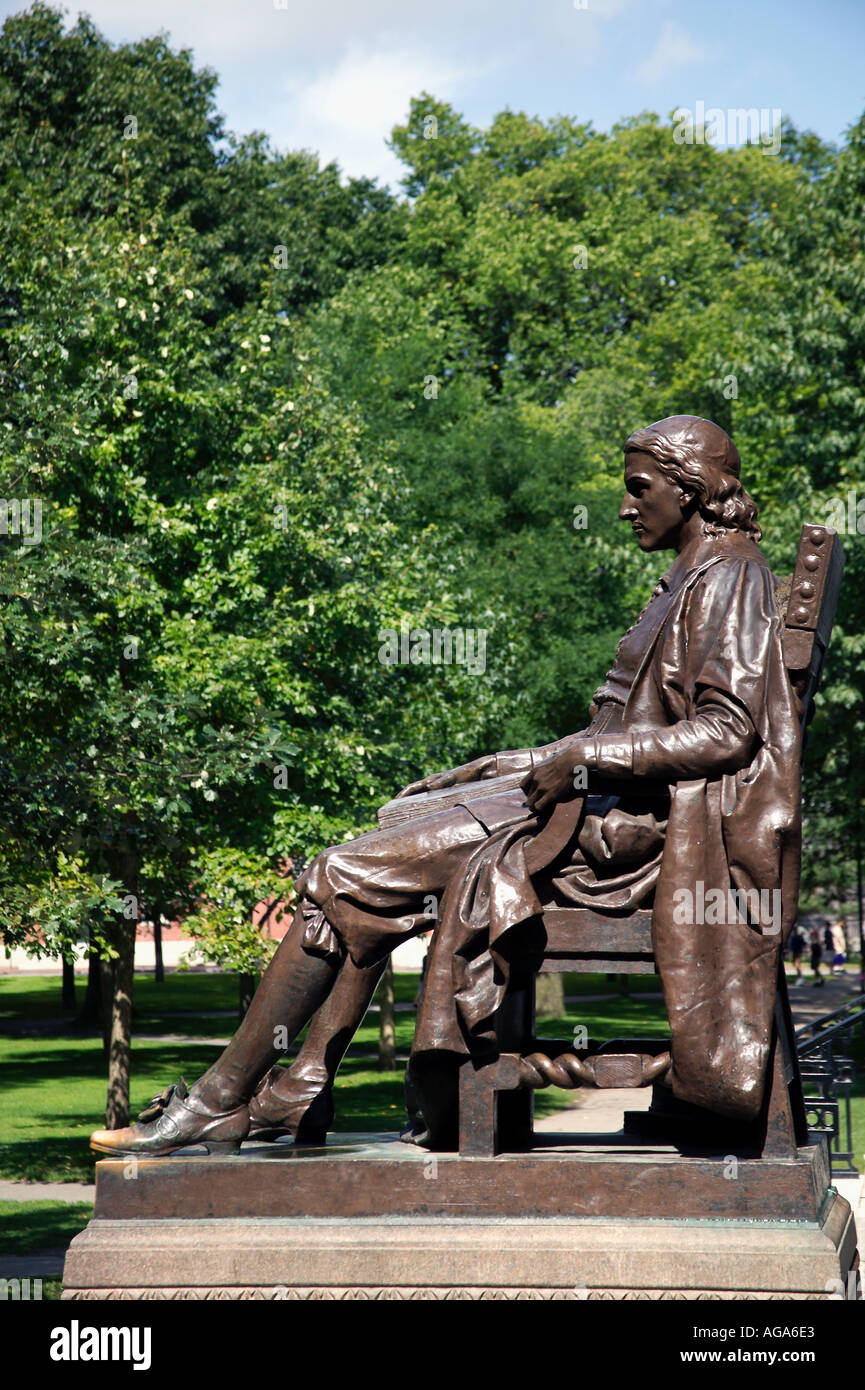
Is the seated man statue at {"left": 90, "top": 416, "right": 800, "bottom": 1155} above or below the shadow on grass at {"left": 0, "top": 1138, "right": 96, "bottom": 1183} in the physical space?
above

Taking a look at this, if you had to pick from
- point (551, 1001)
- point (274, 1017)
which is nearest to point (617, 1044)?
point (274, 1017)

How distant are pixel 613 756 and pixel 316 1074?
4.50ft

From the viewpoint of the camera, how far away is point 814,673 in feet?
16.5

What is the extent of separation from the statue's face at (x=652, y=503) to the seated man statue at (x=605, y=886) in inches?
8.2

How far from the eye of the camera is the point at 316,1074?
4.88 meters

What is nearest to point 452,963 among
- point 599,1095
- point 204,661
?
point 204,661

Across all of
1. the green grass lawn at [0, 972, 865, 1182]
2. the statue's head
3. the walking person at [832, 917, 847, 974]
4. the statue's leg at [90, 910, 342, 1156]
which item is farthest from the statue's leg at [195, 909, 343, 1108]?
the walking person at [832, 917, 847, 974]

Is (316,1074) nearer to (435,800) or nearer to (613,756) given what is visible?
(435,800)

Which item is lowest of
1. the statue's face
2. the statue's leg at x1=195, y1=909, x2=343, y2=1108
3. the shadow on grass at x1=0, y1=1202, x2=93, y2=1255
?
the shadow on grass at x1=0, y1=1202, x2=93, y2=1255

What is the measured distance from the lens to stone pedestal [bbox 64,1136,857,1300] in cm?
425

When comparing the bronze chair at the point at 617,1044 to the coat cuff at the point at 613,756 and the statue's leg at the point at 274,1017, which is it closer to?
the coat cuff at the point at 613,756

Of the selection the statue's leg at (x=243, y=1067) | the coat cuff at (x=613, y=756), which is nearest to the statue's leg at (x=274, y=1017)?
the statue's leg at (x=243, y=1067)

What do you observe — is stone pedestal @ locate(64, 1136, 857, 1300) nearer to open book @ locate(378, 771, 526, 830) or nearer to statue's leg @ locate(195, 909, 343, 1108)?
statue's leg @ locate(195, 909, 343, 1108)

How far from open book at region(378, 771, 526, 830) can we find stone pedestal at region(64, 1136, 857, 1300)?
1103 millimetres
